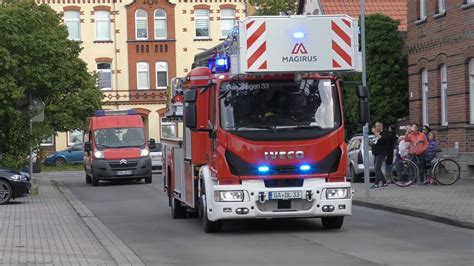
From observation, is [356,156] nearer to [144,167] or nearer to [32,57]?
[144,167]

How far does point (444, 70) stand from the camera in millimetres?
28281

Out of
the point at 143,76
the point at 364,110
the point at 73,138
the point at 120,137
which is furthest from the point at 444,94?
the point at 73,138

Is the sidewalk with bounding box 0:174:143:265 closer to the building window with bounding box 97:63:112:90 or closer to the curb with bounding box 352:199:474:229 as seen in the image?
the curb with bounding box 352:199:474:229

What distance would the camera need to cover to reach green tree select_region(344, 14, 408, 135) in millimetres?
34875

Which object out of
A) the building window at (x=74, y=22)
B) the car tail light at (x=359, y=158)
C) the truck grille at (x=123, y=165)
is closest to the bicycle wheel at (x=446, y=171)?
the car tail light at (x=359, y=158)

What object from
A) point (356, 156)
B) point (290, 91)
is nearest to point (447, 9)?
point (356, 156)

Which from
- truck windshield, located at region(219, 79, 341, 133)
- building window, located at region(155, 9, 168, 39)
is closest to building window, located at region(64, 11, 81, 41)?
building window, located at region(155, 9, 168, 39)

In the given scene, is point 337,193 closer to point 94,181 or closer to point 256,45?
point 256,45

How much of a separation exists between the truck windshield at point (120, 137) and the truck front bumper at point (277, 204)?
19.0 metres

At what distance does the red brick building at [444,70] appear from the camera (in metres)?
26.5

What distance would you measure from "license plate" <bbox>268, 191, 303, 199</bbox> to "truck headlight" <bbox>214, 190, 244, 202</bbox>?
45cm

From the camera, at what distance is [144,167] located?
32406 mm

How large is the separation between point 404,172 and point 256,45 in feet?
40.1

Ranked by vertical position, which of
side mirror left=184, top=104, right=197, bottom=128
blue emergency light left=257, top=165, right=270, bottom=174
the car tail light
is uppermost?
side mirror left=184, top=104, right=197, bottom=128
